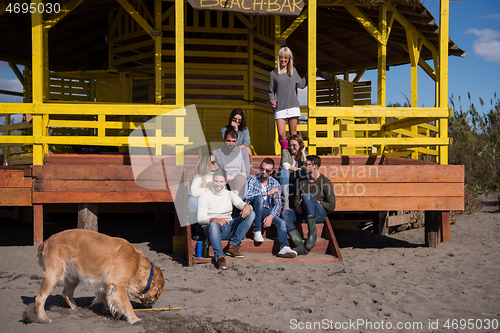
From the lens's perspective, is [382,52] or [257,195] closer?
[257,195]

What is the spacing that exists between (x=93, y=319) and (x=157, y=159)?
3.13 m

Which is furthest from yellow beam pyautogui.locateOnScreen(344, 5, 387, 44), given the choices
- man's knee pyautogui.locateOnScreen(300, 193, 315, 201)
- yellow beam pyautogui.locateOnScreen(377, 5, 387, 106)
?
man's knee pyautogui.locateOnScreen(300, 193, 315, 201)

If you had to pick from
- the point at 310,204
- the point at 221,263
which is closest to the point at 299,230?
the point at 310,204

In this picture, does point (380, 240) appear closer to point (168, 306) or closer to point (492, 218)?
point (492, 218)

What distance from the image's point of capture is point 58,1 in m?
7.33

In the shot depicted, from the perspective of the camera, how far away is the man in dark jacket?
5.47 metres

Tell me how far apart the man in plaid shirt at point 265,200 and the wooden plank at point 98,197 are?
1379 mm

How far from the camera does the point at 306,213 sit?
550cm

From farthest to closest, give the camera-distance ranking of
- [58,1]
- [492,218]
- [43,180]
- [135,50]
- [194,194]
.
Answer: [135,50], [492,218], [58,1], [43,180], [194,194]

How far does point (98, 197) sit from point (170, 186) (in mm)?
1082

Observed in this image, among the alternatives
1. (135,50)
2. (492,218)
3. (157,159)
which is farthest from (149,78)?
(492,218)

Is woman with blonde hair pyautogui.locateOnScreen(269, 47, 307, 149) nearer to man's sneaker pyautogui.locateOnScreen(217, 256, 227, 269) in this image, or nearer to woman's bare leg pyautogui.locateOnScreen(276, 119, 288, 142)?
woman's bare leg pyautogui.locateOnScreen(276, 119, 288, 142)

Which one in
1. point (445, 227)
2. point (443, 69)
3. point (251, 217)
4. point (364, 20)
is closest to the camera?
point (251, 217)

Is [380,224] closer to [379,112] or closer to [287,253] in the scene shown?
[379,112]
